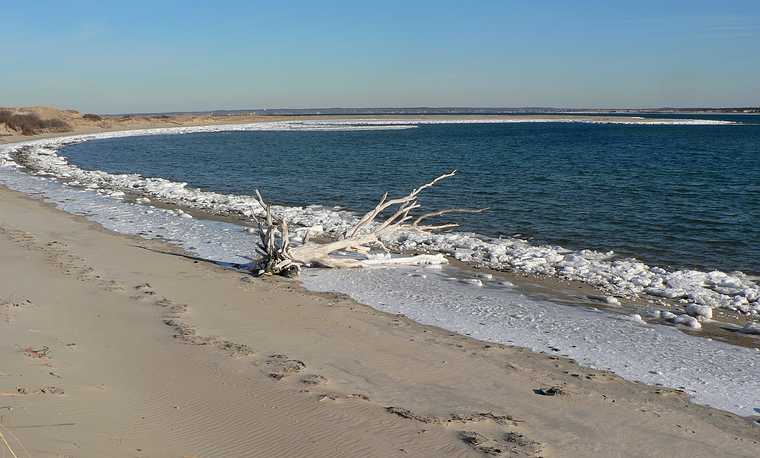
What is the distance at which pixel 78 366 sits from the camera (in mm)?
6715

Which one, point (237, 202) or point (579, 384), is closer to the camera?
point (579, 384)

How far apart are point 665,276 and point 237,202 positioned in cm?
1340

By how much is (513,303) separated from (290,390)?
14.8 ft

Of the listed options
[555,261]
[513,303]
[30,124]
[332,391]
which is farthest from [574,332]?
[30,124]

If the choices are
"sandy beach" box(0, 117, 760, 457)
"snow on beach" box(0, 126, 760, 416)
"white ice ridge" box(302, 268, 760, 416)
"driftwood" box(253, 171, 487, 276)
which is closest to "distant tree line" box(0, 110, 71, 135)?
"snow on beach" box(0, 126, 760, 416)

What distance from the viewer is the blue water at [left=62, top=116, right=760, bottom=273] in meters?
15.6

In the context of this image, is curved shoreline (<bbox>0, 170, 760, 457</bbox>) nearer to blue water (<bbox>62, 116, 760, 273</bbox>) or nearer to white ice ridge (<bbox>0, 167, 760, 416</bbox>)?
white ice ridge (<bbox>0, 167, 760, 416</bbox>)

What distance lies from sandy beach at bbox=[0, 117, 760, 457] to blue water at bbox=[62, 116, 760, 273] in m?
7.11

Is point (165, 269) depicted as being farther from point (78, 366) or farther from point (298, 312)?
point (78, 366)

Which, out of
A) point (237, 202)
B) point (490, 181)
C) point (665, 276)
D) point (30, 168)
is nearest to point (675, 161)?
point (490, 181)

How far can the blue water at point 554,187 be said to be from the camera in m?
15.6

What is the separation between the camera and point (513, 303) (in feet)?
32.8

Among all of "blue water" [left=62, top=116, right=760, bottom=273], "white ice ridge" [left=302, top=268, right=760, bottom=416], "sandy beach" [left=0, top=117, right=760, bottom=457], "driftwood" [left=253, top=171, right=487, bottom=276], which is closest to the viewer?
"sandy beach" [left=0, top=117, right=760, bottom=457]

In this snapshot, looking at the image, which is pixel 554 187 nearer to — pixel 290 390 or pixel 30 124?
pixel 290 390
